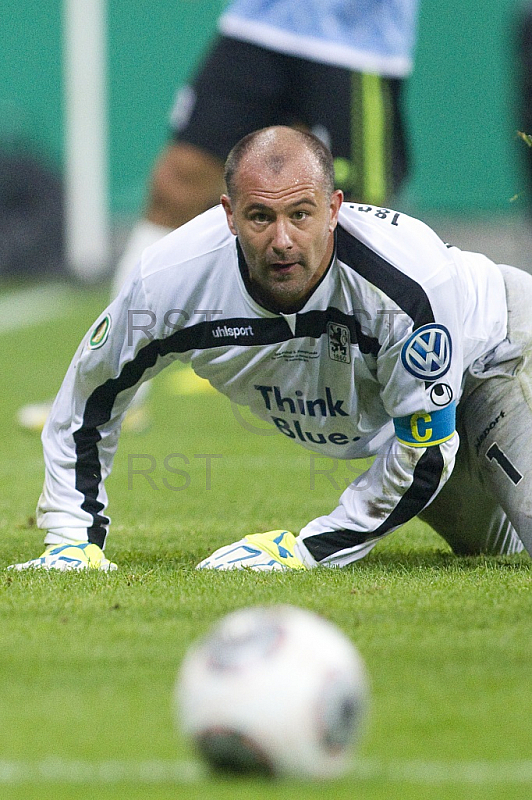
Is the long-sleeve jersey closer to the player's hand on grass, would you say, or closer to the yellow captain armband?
the yellow captain armband

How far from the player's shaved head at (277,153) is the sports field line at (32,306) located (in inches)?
378

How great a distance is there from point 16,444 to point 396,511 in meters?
3.61

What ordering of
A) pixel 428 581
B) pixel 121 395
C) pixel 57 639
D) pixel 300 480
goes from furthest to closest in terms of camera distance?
pixel 300 480
pixel 121 395
pixel 428 581
pixel 57 639

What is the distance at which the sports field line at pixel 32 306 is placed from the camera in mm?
13852

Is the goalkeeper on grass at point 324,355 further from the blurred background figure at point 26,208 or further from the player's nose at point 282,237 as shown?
the blurred background figure at point 26,208

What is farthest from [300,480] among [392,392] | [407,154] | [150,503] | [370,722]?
[370,722]

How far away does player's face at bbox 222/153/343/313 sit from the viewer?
12.5 ft

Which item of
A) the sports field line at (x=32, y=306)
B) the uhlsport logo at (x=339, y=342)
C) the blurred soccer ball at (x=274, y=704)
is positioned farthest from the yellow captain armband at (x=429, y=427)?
the sports field line at (x=32, y=306)

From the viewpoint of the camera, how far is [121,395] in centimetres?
438

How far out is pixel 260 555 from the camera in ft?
14.1

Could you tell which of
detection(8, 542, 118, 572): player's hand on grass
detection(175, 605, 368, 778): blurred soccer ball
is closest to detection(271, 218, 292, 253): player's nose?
detection(8, 542, 118, 572): player's hand on grass

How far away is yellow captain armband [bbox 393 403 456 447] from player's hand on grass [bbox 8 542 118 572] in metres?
1.01

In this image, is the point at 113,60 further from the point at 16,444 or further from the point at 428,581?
the point at 428,581

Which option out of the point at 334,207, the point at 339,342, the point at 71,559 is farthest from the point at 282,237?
the point at 71,559
